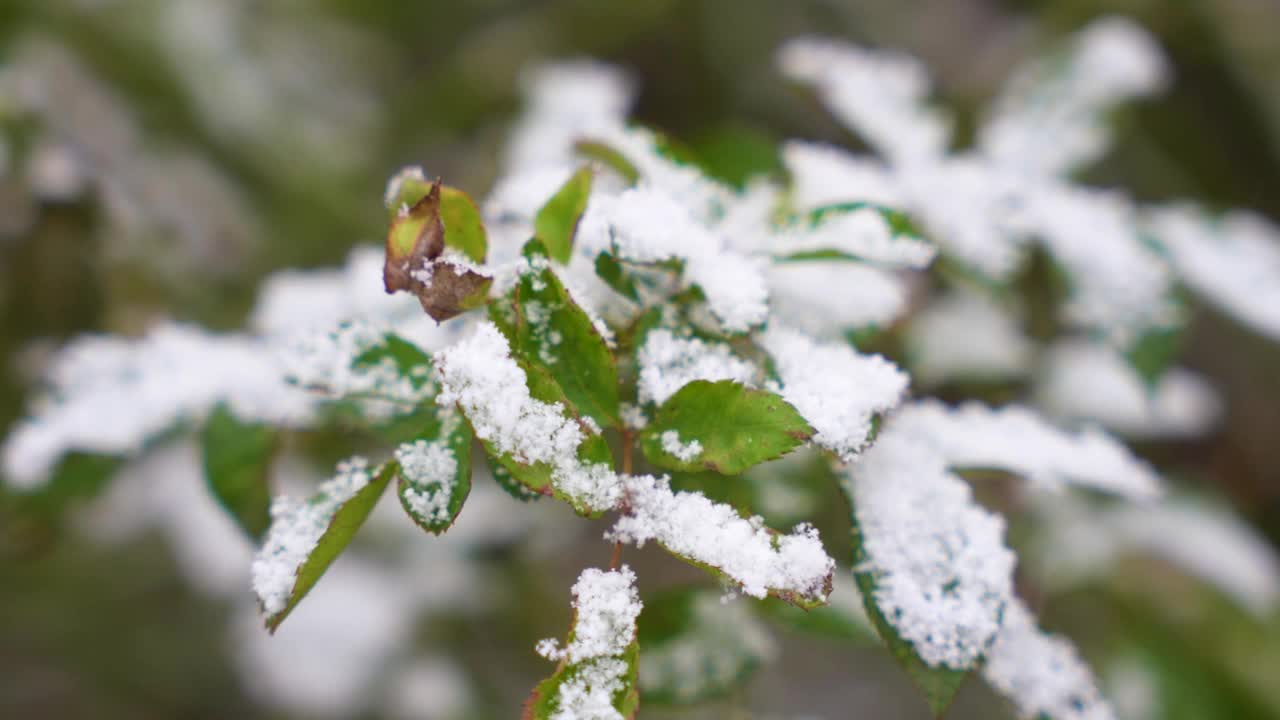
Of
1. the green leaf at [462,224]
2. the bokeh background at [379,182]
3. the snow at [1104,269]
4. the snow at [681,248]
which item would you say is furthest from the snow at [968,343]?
Result: the green leaf at [462,224]

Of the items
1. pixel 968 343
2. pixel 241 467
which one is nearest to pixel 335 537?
pixel 241 467

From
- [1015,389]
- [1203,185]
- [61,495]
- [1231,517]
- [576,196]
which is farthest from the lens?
[1203,185]

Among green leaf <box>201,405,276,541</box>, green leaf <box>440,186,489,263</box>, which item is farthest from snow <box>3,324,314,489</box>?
green leaf <box>440,186,489,263</box>

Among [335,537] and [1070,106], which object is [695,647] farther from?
[1070,106]

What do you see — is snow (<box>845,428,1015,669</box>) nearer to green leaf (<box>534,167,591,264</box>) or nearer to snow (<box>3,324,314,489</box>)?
green leaf (<box>534,167,591,264</box>)

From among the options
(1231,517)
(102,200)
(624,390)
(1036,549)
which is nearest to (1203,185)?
(1231,517)

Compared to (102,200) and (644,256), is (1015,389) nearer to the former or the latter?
(644,256)

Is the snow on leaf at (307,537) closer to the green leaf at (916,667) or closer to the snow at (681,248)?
the snow at (681,248)
